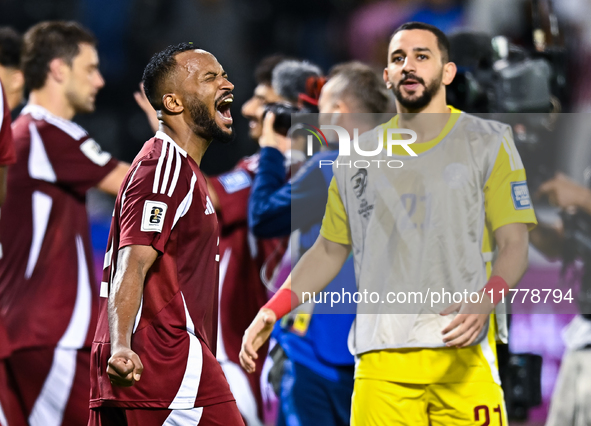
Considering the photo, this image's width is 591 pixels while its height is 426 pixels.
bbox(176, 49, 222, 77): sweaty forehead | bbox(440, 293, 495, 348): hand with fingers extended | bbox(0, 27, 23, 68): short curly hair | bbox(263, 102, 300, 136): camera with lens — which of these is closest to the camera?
bbox(440, 293, 495, 348): hand with fingers extended

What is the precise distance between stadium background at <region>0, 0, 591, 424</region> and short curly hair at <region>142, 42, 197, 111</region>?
5.62 m

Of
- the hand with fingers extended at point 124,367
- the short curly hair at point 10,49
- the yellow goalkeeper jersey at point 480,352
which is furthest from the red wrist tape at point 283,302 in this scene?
the short curly hair at point 10,49

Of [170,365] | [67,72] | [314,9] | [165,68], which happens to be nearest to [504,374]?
[170,365]

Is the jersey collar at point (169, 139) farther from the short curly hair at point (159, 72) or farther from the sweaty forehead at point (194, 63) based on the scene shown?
the sweaty forehead at point (194, 63)

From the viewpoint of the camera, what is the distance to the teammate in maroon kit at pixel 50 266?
3.81 m

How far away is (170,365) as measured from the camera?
248 centimetres

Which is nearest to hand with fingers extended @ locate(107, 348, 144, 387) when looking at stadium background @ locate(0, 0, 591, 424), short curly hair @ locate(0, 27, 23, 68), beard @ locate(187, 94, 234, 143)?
beard @ locate(187, 94, 234, 143)

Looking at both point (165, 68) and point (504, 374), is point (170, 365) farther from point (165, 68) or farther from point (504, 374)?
point (504, 374)

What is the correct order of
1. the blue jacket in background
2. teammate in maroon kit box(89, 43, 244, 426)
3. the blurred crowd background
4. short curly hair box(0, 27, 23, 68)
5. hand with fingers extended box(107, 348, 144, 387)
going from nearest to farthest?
hand with fingers extended box(107, 348, 144, 387) → teammate in maroon kit box(89, 43, 244, 426) → the blue jacket in background → short curly hair box(0, 27, 23, 68) → the blurred crowd background

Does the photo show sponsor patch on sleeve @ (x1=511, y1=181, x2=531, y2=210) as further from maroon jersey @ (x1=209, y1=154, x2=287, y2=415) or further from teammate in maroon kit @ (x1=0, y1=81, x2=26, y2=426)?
teammate in maroon kit @ (x1=0, y1=81, x2=26, y2=426)

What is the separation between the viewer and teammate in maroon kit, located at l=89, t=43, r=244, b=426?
240 cm

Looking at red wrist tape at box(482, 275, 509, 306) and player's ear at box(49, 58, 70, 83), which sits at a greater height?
player's ear at box(49, 58, 70, 83)

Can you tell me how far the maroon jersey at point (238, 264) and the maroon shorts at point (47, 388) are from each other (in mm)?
846

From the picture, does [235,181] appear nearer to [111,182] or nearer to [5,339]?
[111,182]
